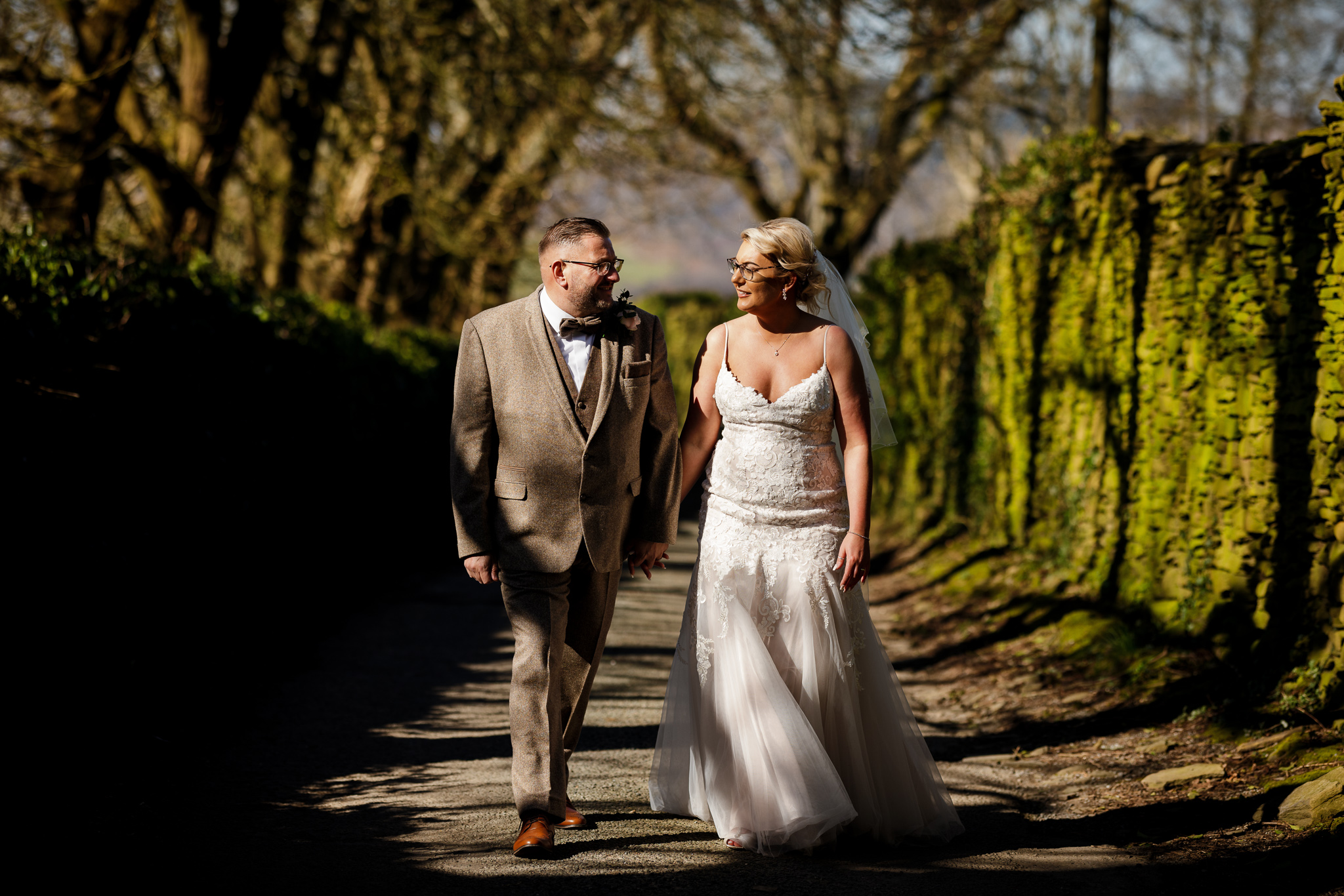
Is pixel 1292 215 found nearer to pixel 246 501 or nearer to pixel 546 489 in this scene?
pixel 546 489

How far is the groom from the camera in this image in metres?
4.00

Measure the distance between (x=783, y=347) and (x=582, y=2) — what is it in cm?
1093

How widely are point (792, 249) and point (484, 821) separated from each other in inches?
97.5

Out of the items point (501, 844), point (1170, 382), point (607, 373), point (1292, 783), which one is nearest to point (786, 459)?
point (607, 373)

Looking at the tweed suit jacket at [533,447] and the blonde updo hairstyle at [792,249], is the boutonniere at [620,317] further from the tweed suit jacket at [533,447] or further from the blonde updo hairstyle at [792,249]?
the blonde updo hairstyle at [792,249]

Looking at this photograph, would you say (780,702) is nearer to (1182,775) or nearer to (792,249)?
(792,249)

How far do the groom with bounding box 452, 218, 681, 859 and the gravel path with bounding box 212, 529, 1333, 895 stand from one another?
349 mm

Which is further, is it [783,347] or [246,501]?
[246,501]

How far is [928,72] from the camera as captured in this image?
18.4 meters

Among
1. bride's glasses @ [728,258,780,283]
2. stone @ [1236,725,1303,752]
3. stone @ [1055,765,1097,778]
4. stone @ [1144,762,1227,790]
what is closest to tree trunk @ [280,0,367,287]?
bride's glasses @ [728,258,780,283]

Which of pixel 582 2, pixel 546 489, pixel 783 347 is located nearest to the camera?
pixel 546 489

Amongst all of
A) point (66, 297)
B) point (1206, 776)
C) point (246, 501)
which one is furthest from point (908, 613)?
point (66, 297)

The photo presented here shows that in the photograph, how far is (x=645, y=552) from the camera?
431 cm

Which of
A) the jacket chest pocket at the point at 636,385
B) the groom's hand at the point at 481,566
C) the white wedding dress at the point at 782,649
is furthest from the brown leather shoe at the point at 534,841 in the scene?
the jacket chest pocket at the point at 636,385
